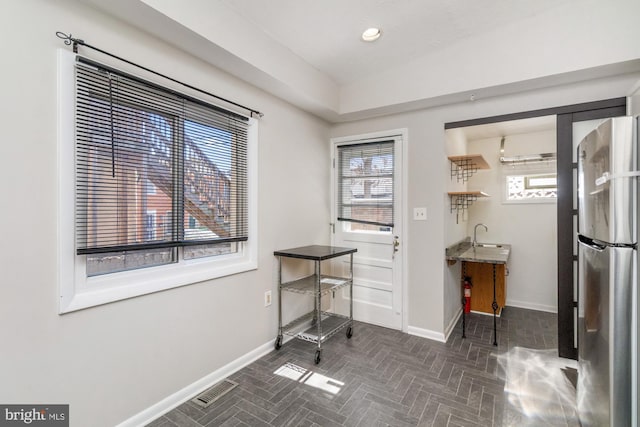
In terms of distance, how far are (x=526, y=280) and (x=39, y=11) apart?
5275 mm

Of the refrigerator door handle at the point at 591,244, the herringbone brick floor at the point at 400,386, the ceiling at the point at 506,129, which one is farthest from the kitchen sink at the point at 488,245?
the refrigerator door handle at the point at 591,244

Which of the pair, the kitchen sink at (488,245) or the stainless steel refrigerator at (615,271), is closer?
the stainless steel refrigerator at (615,271)

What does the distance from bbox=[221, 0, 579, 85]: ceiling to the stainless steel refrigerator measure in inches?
52.1

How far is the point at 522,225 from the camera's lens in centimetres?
403

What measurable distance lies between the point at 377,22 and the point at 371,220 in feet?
6.37

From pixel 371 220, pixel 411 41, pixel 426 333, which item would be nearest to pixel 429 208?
pixel 371 220

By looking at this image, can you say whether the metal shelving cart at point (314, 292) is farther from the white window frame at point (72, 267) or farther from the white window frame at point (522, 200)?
the white window frame at point (522, 200)

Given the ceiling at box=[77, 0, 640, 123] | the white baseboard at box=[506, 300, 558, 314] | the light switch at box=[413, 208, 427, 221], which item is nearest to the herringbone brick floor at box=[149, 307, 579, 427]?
the white baseboard at box=[506, 300, 558, 314]

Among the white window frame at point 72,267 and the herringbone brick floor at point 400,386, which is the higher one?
the white window frame at point 72,267

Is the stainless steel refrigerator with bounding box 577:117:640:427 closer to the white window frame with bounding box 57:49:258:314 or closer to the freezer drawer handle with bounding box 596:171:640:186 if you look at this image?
the freezer drawer handle with bounding box 596:171:640:186

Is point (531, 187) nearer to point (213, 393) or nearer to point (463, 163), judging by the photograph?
point (463, 163)

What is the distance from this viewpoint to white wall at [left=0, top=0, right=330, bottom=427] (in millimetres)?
1340

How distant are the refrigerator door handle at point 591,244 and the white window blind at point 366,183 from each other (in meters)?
1.69

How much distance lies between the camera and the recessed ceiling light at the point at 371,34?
234 cm
